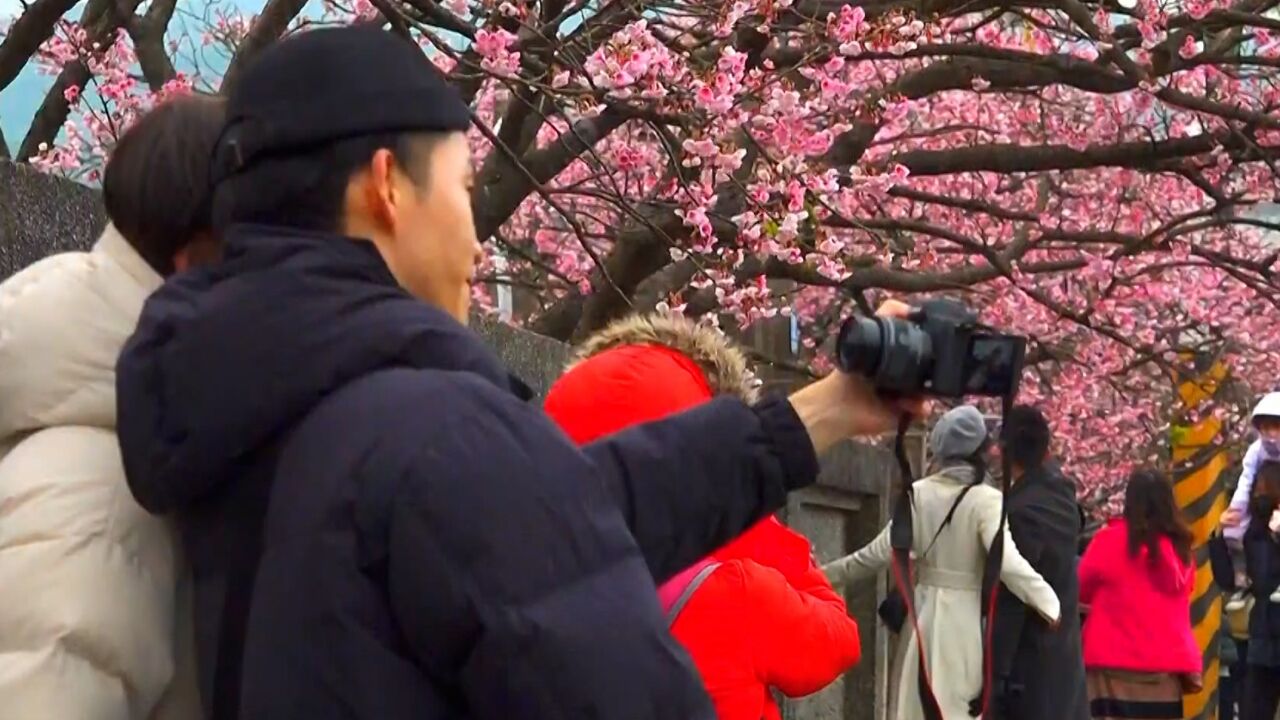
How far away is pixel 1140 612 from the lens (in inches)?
325

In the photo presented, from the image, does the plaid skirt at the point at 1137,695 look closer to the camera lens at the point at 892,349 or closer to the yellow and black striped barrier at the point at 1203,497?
the yellow and black striped barrier at the point at 1203,497

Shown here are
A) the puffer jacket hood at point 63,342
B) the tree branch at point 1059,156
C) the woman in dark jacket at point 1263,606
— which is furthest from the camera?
the tree branch at point 1059,156

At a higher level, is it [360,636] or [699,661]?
[360,636]

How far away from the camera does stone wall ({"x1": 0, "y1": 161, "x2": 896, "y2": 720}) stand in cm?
294

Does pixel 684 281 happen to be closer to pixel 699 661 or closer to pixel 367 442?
pixel 699 661

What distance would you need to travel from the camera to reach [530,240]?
13500 millimetres

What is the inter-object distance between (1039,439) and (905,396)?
5036 mm

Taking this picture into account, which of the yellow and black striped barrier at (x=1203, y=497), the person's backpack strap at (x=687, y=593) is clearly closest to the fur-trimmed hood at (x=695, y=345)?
the person's backpack strap at (x=687, y=593)

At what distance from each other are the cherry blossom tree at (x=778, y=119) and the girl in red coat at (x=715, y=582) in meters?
2.18

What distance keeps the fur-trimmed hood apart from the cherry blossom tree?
6.74 ft

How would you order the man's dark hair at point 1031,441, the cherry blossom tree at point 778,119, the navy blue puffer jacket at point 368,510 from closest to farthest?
the navy blue puffer jacket at point 368,510, the cherry blossom tree at point 778,119, the man's dark hair at point 1031,441

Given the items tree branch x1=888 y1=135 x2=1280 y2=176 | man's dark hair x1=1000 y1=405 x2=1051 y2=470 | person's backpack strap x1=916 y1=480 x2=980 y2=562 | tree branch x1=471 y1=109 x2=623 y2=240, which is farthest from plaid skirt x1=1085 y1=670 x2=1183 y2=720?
tree branch x1=471 y1=109 x2=623 y2=240

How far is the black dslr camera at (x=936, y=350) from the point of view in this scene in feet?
6.42

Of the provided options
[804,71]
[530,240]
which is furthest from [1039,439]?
[530,240]
